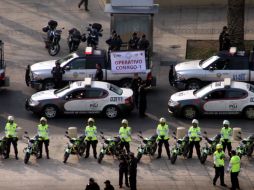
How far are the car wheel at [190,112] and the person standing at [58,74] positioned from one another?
521 centimetres

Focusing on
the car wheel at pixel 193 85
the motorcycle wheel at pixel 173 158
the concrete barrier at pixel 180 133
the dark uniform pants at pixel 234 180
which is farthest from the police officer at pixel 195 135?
the car wheel at pixel 193 85

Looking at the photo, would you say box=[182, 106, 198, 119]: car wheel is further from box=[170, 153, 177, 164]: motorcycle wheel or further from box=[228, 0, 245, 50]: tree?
box=[228, 0, 245, 50]: tree

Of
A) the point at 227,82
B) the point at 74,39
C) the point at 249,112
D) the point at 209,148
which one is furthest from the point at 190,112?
the point at 74,39

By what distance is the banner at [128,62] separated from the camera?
29.9m

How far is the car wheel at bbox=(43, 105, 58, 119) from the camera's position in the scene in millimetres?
27078

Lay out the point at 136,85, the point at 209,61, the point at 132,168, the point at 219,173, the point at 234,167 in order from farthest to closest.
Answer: the point at 209,61, the point at 136,85, the point at 219,173, the point at 234,167, the point at 132,168

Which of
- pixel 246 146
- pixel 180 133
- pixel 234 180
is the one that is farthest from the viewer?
pixel 180 133

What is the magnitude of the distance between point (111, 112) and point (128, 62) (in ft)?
11.3

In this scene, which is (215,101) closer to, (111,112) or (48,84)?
(111,112)

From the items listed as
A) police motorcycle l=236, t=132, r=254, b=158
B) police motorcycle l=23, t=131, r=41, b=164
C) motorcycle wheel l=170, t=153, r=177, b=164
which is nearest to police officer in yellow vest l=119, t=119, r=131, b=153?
motorcycle wheel l=170, t=153, r=177, b=164

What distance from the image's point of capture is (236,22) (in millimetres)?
33125

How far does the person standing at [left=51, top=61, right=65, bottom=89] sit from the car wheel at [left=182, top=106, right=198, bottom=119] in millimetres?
5206

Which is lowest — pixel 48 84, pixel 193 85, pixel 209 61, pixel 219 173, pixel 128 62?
pixel 219 173

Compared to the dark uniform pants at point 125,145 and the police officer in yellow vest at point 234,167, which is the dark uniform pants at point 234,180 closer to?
the police officer in yellow vest at point 234,167
